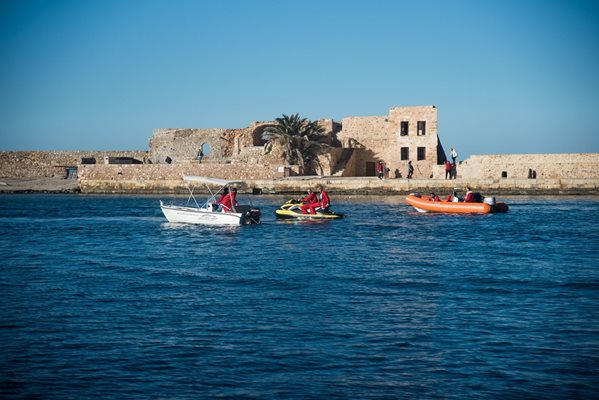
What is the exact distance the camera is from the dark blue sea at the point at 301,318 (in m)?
8.82

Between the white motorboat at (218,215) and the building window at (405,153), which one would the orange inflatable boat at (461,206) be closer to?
the white motorboat at (218,215)

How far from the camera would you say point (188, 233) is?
26.0 metres

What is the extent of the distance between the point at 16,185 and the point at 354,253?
44.5 metres

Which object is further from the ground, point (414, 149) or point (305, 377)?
point (414, 149)

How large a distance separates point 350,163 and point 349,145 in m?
1.31

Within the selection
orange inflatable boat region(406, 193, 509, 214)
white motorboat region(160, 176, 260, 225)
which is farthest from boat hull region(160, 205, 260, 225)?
orange inflatable boat region(406, 193, 509, 214)

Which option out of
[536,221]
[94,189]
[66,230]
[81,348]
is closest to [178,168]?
[94,189]

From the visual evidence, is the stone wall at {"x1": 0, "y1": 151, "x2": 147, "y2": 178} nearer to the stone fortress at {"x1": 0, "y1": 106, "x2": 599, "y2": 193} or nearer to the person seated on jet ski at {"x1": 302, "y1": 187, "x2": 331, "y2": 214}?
the stone fortress at {"x1": 0, "y1": 106, "x2": 599, "y2": 193}

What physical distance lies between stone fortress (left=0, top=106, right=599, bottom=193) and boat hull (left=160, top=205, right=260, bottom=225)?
59.7 ft

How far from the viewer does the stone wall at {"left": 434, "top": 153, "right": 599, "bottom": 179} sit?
1763 inches

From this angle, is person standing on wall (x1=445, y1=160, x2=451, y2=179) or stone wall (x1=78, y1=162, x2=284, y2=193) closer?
person standing on wall (x1=445, y1=160, x2=451, y2=179)

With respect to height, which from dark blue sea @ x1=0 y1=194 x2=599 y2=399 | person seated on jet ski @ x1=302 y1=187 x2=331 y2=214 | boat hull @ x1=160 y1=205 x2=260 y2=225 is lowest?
dark blue sea @ x1=0 y1=194 x2=599 y2=399

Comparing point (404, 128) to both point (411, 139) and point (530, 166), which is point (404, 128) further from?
point (530, 166)

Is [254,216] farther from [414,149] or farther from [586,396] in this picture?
[414,149]
